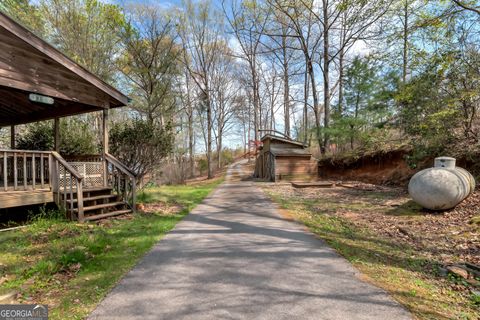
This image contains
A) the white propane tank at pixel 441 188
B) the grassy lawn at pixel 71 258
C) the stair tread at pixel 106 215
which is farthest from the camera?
the white propane tank at pixel 441 188

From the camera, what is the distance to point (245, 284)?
3.09m

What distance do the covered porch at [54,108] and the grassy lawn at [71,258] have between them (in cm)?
71

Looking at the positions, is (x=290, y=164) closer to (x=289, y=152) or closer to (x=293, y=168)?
(x=293, y=168)

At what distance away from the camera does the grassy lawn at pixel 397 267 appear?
8.63 ft

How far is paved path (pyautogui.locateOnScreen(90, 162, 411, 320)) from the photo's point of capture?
2529 mm

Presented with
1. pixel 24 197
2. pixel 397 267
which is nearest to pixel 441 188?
pixel 397 267

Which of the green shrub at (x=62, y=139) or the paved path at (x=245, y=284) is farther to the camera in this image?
the green shrub at (x=62, y=139)

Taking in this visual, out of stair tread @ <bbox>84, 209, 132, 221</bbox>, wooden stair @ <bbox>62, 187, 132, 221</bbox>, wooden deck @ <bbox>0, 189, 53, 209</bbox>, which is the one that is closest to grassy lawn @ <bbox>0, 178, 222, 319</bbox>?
stair tread @ <bbox>84, 209, 132, 221</bbox>

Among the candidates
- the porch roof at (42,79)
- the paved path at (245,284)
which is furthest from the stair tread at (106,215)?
the porch roof at (42,79)

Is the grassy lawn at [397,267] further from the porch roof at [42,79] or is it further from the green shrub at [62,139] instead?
the green shrub at [62,139]

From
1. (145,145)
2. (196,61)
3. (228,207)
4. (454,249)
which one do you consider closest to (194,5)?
(196,61)

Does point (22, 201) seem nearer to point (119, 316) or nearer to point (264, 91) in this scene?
point (119, 316)

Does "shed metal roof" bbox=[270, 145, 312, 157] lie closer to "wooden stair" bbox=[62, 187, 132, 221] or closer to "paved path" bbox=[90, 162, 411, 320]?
"wooden stair" bbox=[62, 187, 132, 221]

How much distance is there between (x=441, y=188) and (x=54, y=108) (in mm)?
11802
